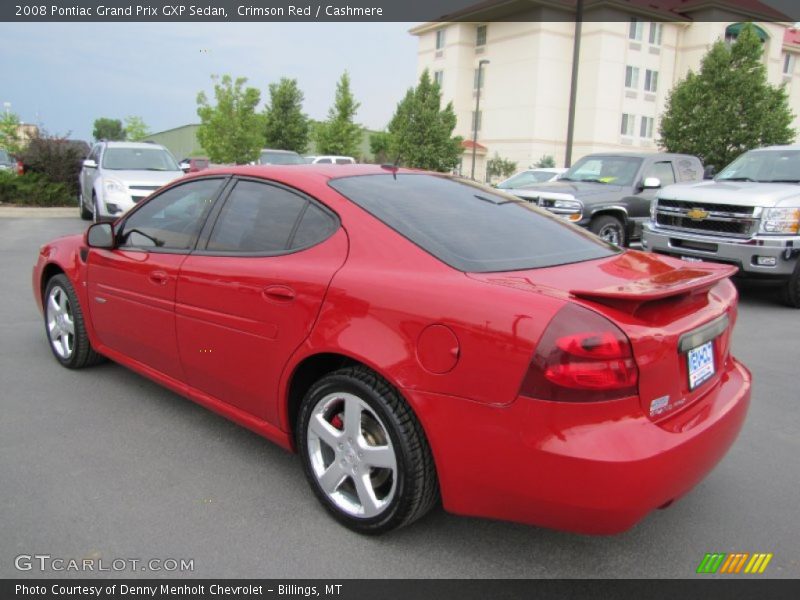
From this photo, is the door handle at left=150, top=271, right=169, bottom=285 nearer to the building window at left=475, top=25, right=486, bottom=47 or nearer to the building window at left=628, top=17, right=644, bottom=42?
the building window at left=628, top=17, right=644, bottom=42

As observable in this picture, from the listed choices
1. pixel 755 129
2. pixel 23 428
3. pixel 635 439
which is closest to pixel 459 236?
pixel 635 439

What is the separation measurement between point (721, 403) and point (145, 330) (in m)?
3.03

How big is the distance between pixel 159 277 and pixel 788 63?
6149cm

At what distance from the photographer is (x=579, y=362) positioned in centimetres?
219

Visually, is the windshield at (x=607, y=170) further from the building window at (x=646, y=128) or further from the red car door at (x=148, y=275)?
the building window at (x=646, y=128)

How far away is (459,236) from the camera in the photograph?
113 inches

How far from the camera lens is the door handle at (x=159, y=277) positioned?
3.63 meters

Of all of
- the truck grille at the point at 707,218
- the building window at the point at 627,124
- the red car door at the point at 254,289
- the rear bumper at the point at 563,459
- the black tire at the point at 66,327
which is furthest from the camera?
the building window at the point at 627,124

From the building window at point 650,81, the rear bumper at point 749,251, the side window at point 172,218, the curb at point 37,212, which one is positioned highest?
the building window at point 650,81

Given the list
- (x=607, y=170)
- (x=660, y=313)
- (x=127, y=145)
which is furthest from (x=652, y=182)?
(x=127, y=145)

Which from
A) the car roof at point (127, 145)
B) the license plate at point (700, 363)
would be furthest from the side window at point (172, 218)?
the car roof at point (127, 145)

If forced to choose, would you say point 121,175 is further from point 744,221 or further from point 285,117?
point 285,117

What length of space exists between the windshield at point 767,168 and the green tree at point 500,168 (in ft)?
118

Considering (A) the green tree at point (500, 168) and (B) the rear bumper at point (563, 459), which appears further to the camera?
(A) the green tree at point (500, 168)
